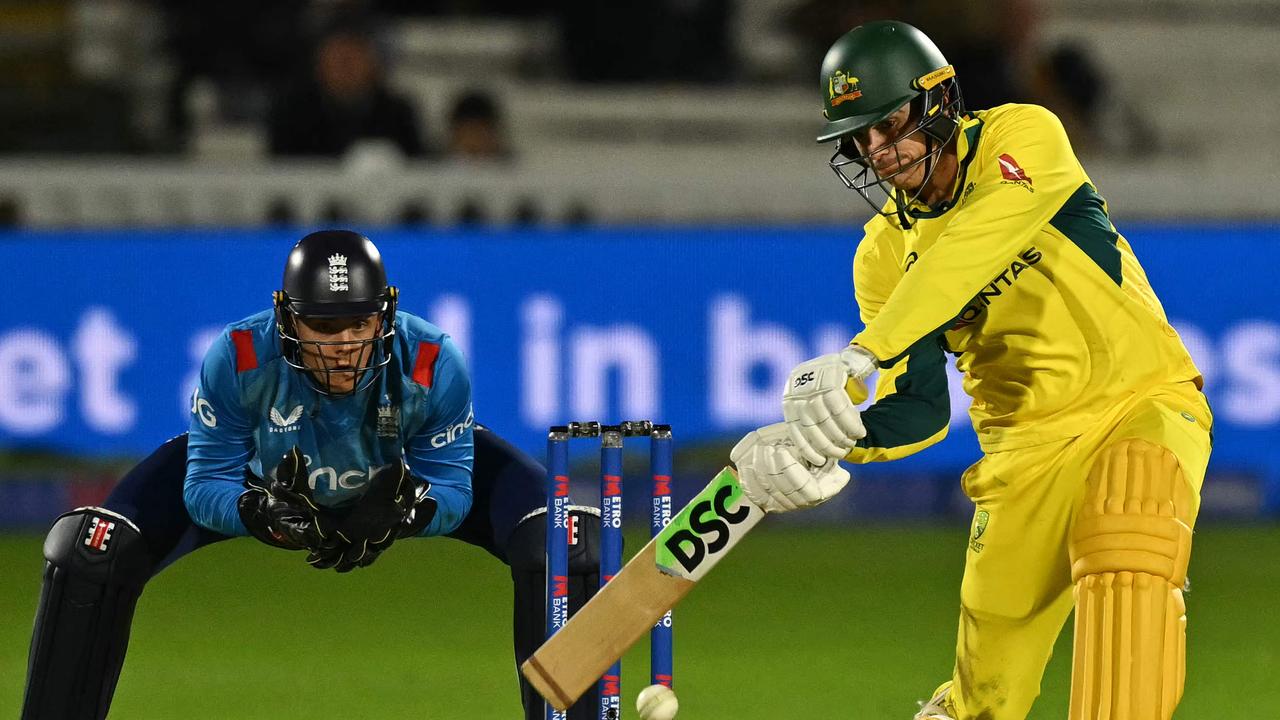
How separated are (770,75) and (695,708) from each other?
28.6 ft

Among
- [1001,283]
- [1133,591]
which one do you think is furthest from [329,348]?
[1133,591]

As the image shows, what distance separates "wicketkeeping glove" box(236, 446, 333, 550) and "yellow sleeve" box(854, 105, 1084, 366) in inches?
56.3

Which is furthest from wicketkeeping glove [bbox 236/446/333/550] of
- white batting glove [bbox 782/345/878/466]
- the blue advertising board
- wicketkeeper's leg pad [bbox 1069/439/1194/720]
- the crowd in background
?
the crowd in background

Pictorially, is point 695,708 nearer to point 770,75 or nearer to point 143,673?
point 143,673

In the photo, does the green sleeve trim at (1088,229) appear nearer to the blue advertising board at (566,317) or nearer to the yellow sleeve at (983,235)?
the yellow sleeve at (983,235)

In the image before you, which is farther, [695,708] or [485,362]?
[485,362]

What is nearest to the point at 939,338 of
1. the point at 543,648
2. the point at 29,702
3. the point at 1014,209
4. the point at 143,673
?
the point at 1014,209

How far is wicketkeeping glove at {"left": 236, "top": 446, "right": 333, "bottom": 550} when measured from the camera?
4660mm

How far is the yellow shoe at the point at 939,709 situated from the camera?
5105 millimetres

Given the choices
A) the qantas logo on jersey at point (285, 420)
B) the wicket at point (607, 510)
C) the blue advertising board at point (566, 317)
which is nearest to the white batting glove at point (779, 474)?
the wicket at point (607, 510)

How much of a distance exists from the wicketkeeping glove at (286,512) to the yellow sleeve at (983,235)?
143 cm

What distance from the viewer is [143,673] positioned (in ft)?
22.3

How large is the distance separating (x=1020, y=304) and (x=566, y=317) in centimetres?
536

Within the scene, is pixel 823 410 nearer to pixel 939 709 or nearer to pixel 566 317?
pixel 939 709
